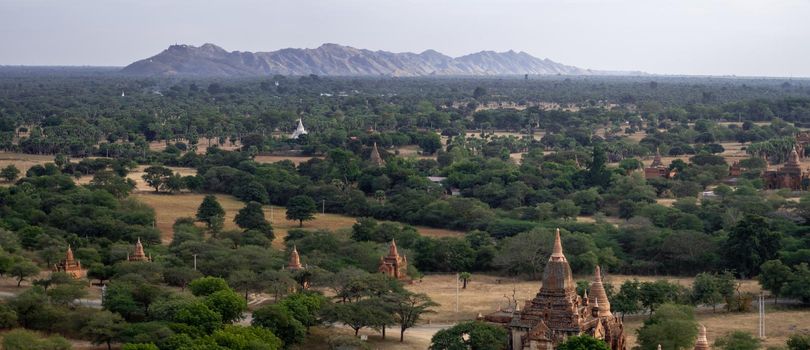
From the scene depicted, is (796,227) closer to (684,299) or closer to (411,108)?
(684,299)

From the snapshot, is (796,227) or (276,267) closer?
(276,267)

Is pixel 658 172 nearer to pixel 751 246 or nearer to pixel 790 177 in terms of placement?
pixel 790 177

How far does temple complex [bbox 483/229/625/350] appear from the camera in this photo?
33.3m

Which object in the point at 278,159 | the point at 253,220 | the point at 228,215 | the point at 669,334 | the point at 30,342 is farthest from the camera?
the point at 278,159

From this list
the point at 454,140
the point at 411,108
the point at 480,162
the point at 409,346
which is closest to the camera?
the point at 409,346

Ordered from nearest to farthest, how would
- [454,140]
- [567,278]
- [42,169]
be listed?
[567,278] → [42,169] → [454,140]

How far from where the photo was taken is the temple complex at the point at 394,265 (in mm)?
47812

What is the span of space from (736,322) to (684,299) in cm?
197

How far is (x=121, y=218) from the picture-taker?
5838 cm

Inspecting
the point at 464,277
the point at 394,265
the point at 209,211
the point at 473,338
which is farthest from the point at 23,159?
the point at 473,338

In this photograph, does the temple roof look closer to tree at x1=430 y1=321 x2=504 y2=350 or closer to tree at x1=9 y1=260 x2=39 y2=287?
tree at x1=430 y1=321 x2=504 y2=350

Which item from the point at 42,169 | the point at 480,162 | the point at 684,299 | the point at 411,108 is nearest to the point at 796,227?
the point at 684,299

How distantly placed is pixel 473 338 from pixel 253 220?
27.2 meters

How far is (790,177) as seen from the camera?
7494 cm
